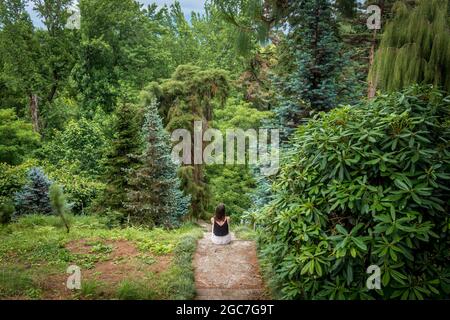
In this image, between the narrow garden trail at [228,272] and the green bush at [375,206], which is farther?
the narrow garden trail at [228,272]

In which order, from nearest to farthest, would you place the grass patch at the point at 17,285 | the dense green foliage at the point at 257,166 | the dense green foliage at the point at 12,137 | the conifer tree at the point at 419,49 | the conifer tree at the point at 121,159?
1. the dense green foliage at the point at 257,166
2. the conifer tree at the point at 419,49
3. the grass patch at the point at 17,285
4. the conifer tree at the point at 121,159
5. the dense green foliage at the point at 12,137

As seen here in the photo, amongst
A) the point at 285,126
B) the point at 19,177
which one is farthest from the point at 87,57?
the point at 285,126

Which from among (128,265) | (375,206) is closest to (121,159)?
(128,265)

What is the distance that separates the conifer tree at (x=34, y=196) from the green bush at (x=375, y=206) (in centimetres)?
892

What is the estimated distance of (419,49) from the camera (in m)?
4.67

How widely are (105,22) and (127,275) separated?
20.8m

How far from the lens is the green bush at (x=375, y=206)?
3697mm

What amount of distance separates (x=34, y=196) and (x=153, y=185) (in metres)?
3.62

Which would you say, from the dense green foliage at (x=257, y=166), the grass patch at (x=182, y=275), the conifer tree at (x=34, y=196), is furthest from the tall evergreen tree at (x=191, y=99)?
the grass patch at (x=182, y=275)

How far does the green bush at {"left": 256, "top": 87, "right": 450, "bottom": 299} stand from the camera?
3.70 meters

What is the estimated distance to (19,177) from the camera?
1263 centimetres

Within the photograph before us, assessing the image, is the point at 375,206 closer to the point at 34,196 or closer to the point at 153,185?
the point at 153,185

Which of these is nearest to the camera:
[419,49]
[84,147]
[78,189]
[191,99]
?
[419,49]

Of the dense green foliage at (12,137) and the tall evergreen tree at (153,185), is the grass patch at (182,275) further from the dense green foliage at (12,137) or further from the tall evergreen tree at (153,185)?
the dense green foliage at (12,137)
